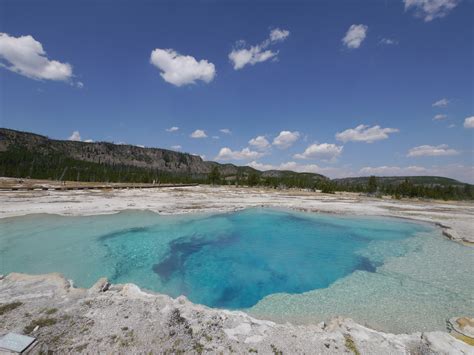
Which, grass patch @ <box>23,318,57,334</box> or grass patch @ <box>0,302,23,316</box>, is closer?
grass patch @ <box>23,318,57,334</box>

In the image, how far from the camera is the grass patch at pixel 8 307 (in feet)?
18.2

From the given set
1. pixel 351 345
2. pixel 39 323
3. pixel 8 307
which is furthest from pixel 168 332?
pixel 8 307

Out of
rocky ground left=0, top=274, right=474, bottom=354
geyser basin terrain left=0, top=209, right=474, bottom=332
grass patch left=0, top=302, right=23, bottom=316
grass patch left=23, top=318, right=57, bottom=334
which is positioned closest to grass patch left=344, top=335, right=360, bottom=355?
rocky ground left=0, top=274, right=474, bottom=354

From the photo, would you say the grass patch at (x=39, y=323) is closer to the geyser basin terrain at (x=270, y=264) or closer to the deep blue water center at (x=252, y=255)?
the geyser basin terrain at (x=270, y=264)

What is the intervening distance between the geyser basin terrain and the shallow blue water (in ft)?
0.20

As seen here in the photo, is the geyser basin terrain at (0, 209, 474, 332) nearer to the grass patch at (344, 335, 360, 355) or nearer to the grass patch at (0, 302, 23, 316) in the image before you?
the grass patch at (344, 335, 360, 355)

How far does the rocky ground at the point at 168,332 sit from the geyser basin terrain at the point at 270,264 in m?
2.22

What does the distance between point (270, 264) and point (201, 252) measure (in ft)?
15.0

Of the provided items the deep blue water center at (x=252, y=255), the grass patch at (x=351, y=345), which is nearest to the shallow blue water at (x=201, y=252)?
the deep blue water center at (x=252, y=255)

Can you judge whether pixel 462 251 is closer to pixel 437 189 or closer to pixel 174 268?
pixel 174 268

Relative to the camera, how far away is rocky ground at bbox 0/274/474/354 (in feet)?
15.4

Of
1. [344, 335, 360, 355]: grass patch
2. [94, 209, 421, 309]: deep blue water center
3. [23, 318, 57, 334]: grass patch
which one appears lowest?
[94, 209, 421, 309]: deep blue water center

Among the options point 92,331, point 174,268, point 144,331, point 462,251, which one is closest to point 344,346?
point 144,331

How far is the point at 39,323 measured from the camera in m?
5.10
